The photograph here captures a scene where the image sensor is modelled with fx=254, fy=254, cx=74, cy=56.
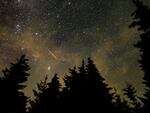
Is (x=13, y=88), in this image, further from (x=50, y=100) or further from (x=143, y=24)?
(x=143, y=24)

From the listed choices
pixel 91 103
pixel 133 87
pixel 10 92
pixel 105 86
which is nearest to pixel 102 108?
pixel 91 103

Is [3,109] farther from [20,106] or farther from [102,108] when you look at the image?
[102,108]

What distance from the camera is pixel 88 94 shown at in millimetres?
25594

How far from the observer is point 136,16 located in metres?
21.3

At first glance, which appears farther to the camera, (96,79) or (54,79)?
(54,79)

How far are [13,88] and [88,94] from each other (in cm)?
740

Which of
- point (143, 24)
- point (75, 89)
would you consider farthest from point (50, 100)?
point (143, 24)

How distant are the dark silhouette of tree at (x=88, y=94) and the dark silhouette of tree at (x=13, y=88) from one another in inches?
191

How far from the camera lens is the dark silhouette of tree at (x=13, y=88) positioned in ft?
77.8

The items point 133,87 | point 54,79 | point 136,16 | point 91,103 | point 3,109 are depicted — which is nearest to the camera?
point 136,16

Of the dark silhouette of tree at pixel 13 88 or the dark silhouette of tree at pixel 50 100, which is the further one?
the dark silhouette of tree at pixel 50 100

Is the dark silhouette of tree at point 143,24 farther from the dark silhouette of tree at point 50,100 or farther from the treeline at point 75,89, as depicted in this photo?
the dark silhouette of tree at point 50,100

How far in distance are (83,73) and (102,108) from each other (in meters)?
4.60

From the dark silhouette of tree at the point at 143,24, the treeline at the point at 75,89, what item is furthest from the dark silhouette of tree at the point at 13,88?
the dark silhouette of tree at the point at 143,24
